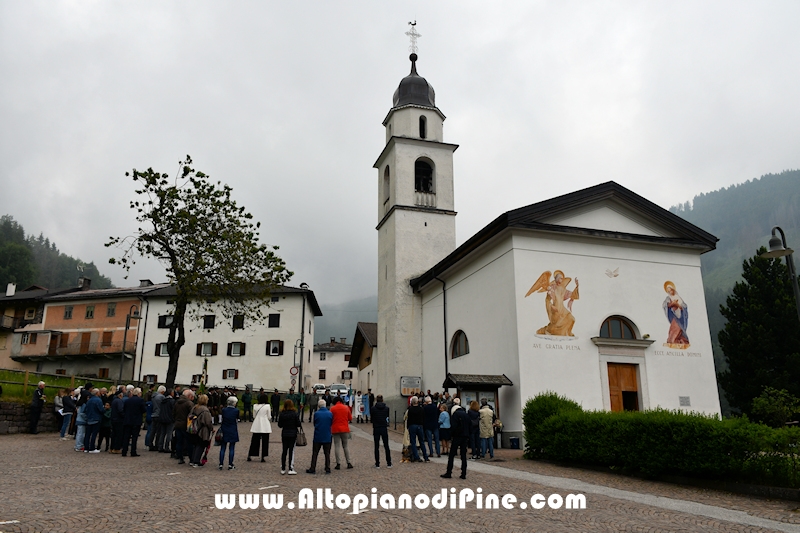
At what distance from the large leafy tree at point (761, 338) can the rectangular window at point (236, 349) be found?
1323 inches

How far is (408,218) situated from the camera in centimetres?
3127

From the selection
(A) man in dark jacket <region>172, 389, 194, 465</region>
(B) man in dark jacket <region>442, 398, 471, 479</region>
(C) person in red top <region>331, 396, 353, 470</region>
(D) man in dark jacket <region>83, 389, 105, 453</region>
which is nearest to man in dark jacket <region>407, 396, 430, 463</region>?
(C) person in red top <region>331, 396, 353, 470</region>

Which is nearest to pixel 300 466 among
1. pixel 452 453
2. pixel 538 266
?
pixel 452 453

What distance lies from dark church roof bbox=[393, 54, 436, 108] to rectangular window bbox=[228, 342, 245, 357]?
23.8m

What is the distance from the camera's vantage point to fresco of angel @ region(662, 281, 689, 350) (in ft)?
71.6

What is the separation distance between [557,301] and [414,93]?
17736mm

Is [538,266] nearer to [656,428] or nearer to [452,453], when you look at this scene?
[656,428]

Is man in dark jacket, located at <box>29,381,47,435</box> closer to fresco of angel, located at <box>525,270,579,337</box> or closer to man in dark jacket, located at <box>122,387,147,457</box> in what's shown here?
man in dark jacket, located at <box>122,387,147,457</box>

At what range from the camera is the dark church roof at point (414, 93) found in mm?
33781

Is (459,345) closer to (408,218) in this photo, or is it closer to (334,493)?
(408,218)

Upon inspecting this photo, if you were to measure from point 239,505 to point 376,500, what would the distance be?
6.81ft

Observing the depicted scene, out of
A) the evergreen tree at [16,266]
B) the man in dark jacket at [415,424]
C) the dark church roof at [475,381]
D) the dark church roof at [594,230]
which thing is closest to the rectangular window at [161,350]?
the dark church roof at [594,230]

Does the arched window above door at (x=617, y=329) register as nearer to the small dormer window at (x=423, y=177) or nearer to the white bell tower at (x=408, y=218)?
the white bell tower at (x=408, y=218)

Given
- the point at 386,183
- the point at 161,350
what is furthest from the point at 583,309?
the point at 161,350
